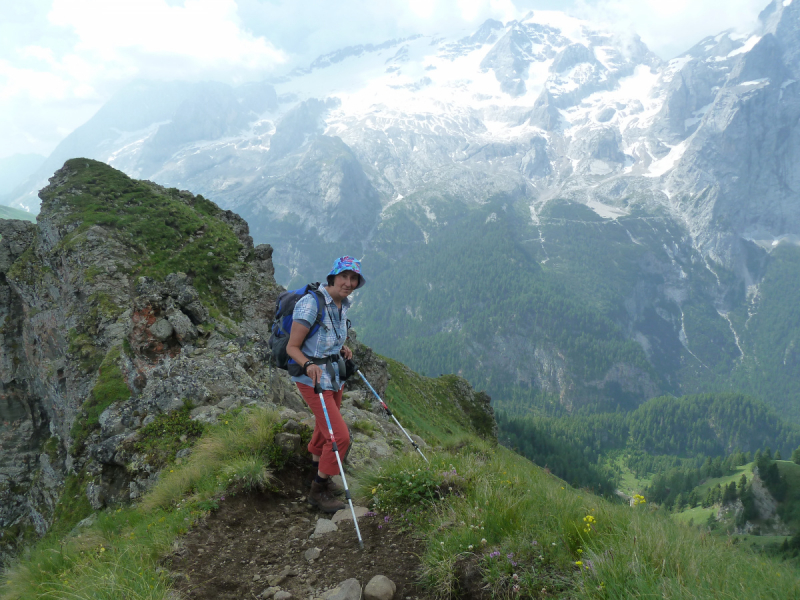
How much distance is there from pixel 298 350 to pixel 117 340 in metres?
19.4

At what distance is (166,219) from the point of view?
35.5 meters

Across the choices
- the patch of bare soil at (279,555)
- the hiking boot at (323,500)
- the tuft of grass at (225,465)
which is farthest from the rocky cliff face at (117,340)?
the patch of bare soil at (279,555)

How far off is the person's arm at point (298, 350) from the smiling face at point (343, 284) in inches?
32.4

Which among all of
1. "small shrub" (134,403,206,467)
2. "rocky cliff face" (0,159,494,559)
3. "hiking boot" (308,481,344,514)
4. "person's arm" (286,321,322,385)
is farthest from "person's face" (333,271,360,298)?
"small shrub" (134,403,206,467)

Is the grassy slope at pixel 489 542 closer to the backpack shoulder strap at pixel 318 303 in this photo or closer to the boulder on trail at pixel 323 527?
the boulder on trail at pixel 323 527

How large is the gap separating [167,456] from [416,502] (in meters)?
7.93

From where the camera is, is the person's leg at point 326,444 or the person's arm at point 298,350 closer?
the person's arm at point 298,350

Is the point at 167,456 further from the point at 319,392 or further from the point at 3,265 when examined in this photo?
the point at 3,265

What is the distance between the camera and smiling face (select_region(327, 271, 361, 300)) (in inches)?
291

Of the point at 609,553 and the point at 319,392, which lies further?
the point at 319,392

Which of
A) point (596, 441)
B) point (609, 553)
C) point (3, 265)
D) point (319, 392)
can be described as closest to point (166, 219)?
point (3, 265)

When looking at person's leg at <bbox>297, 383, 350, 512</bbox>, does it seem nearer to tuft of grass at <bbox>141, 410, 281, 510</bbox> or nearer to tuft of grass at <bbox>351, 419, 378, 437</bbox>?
tuft of grass at <bbox>141, 410, 281, 510</bbox>

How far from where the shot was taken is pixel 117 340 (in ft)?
71.2

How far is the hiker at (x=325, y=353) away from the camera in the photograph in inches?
283
